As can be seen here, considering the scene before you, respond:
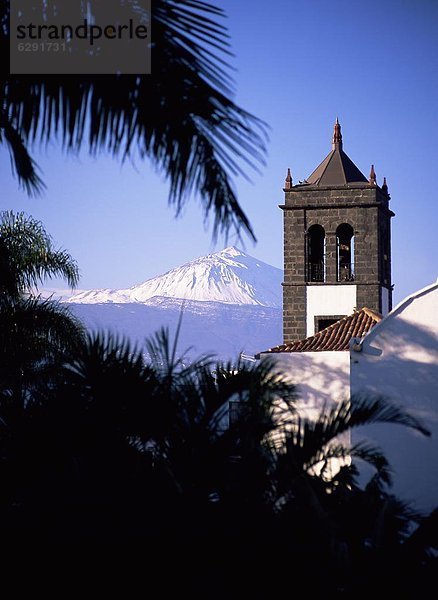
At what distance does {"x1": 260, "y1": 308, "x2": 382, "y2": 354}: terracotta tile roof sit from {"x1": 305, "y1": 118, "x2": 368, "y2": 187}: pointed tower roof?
11.7 m

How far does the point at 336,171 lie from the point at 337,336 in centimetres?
1494

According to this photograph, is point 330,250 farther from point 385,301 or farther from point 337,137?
point 337,137

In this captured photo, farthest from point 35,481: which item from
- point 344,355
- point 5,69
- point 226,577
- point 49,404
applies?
point 344,355

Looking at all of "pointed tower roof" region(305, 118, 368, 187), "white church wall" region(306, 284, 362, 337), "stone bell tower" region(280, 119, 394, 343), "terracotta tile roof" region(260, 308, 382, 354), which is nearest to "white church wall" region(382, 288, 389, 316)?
"stone bell tower" region(280, 119, 394, 343)

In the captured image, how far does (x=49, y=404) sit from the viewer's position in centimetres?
756

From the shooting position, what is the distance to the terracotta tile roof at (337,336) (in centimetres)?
2391

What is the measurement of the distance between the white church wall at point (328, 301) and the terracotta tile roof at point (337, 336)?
8599 millimetres

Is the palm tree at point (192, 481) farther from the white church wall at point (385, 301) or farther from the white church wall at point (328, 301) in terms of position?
the white church wall at point (385, 301)

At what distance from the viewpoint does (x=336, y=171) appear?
38.8 metres

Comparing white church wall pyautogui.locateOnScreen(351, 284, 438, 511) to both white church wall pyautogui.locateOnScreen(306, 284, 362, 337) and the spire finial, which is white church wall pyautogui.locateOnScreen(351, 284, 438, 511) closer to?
white church wall pyautogui.locateOnScreen(306, 284, 362, 337)

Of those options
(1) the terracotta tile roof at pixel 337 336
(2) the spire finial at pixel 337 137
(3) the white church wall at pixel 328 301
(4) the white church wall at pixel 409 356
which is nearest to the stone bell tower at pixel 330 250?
(3) the white church wall at pixel 328 301

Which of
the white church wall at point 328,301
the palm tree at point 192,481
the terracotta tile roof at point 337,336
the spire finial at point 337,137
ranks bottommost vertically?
the palm tree at point 192,481

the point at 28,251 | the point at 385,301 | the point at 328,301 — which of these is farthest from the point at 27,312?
the point at 385,301

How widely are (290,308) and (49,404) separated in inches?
1147
